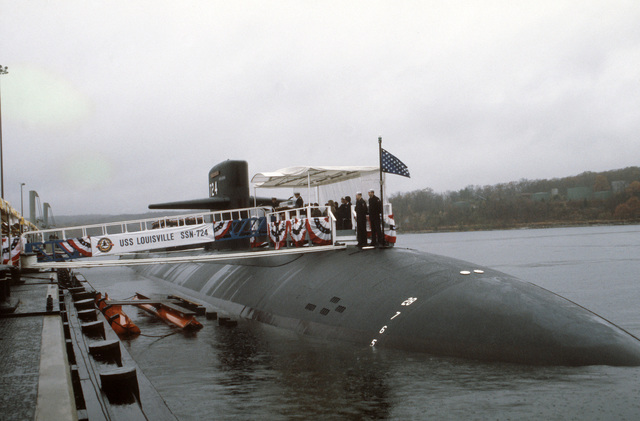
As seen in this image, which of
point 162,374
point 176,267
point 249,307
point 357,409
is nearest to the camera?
point 357,409

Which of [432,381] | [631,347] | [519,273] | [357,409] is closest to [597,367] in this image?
[631,347]

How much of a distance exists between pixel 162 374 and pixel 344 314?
11.8 feet

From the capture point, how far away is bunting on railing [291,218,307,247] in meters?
14.4

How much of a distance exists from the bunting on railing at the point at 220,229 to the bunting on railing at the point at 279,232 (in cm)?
143

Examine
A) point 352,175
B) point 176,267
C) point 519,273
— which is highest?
point 352,175

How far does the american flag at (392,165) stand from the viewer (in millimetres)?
13281

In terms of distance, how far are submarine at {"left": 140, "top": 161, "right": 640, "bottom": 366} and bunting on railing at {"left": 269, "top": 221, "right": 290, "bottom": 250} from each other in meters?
0.81

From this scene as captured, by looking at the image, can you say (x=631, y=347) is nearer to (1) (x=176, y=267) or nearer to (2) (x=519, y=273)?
(1) (x=176, y=267)

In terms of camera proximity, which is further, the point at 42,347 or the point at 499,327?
the point at 499,327

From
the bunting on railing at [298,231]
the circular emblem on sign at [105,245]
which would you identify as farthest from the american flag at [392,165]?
the circular emblem on sign at [105,245]

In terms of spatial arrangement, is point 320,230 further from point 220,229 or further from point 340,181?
point 340,181

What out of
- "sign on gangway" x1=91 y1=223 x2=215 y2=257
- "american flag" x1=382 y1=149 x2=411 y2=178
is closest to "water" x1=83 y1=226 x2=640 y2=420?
"sign on gangway" x1=91 y1=223 x2=215 y2=257

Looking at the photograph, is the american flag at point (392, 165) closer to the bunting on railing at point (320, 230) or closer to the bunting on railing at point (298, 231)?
the bunting on railing at point (320, 230)

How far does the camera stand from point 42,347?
18.2 ft
